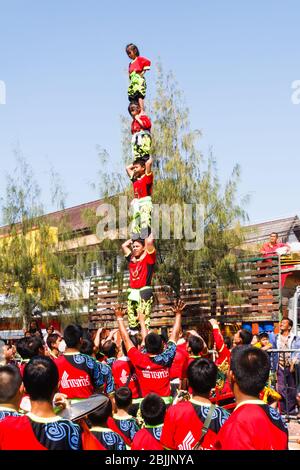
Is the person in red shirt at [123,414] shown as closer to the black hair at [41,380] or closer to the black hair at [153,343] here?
the black hair at [153,343]

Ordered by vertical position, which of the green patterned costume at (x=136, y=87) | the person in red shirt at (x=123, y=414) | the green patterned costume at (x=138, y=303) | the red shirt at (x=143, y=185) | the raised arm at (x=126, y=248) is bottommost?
the person in red shirt at (x=123, y=414)

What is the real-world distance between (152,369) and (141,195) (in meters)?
7.25

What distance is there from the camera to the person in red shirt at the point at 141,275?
1395 centimetres

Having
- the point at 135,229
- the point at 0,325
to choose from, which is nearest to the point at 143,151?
the point at 135,229

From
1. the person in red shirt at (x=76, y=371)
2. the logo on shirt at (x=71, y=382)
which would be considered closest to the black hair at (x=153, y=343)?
the person in red shirt at (x=76, y=371)

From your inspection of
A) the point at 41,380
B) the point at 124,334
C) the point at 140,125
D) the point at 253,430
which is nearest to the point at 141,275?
the point at 140,125

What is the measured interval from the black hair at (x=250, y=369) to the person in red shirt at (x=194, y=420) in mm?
713

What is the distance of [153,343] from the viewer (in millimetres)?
7523

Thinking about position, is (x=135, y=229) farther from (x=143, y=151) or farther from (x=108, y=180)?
(x=108, y=180)

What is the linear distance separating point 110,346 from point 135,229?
5.23 metres

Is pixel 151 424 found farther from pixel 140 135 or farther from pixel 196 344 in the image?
pixel 140 135

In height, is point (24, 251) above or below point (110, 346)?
above

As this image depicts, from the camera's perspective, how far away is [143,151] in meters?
14.4

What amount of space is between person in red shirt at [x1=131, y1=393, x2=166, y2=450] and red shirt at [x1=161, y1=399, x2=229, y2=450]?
31 centimetres
